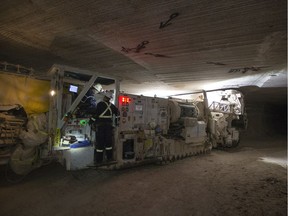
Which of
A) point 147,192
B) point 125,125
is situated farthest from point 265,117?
point 147,192

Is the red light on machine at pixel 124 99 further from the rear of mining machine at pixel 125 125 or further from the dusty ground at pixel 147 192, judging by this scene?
the dusty ground at pixel 147 192

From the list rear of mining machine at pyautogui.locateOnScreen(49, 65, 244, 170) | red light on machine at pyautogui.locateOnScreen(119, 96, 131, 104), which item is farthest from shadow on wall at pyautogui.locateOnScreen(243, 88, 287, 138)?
red light on machine at pyautogui.locateOnScreen(119, 96, 131, 104)

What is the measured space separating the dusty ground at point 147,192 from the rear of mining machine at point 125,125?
20.8 inches

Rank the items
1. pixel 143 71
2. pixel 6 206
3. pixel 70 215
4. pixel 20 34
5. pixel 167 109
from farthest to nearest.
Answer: pixel 143 71 → pixel 167 109 → pixel 20 34 → pixel 6 206 → pixel 70 215

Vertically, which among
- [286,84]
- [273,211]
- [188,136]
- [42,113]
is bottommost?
[273,211]

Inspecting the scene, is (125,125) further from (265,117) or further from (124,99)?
(265,117)

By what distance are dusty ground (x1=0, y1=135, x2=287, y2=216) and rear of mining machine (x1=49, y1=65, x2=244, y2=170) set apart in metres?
0.53

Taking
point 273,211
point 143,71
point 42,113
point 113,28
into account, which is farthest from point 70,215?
point 143,71

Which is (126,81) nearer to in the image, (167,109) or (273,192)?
(167,109)

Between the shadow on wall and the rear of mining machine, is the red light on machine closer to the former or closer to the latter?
the rear of mining machine

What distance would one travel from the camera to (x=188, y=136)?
752cm

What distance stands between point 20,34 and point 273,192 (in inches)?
293

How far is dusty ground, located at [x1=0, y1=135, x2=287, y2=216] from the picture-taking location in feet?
11.3

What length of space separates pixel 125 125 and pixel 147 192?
220cm
